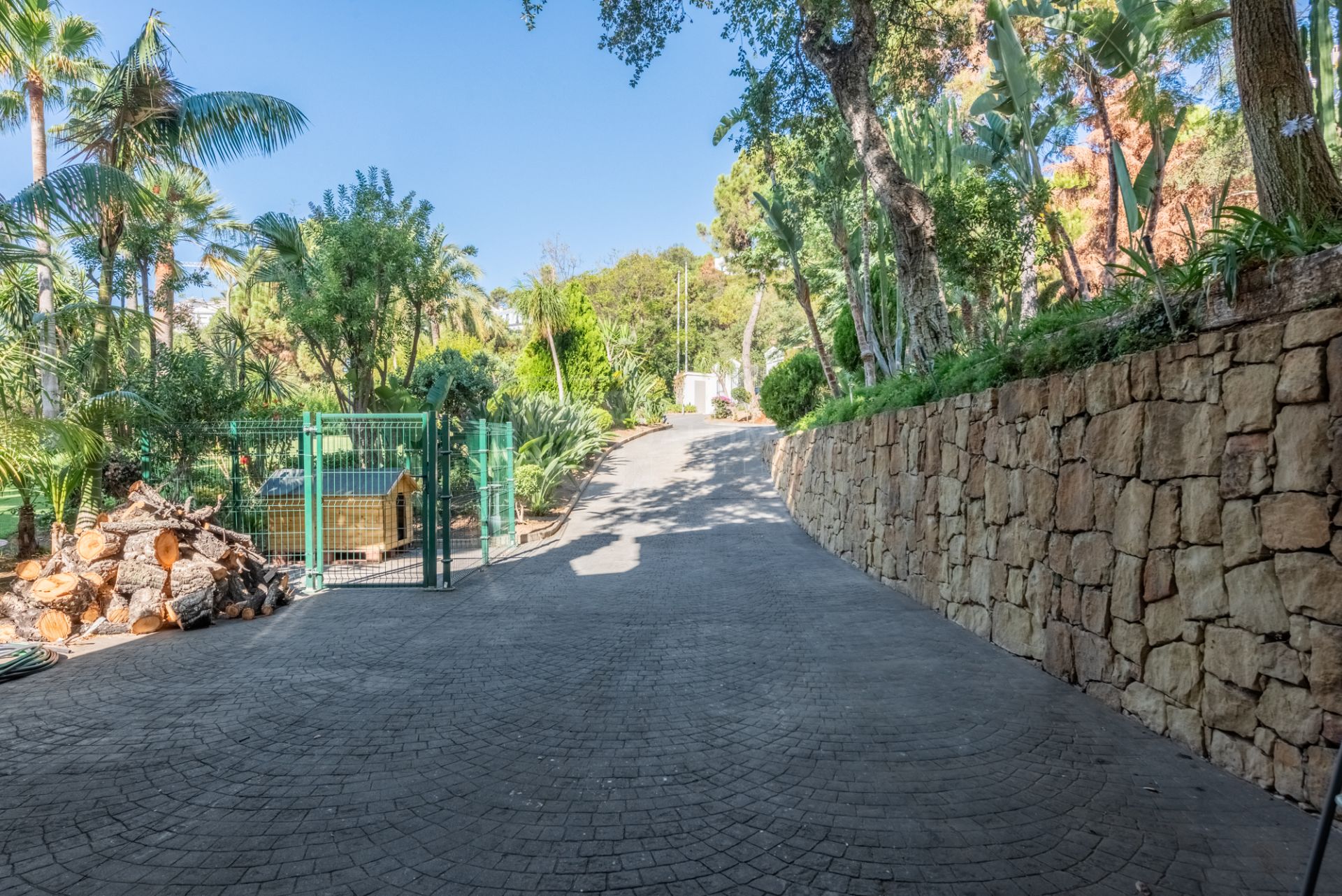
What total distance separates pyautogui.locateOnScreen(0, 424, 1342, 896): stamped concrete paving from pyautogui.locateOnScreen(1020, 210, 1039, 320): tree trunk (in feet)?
24.1

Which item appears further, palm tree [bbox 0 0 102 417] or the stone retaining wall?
palm tree [bbox 0 0 102 417]

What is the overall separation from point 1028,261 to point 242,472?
40.5 ft

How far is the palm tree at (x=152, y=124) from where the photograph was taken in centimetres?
1016

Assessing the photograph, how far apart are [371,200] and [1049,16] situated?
12296 mm

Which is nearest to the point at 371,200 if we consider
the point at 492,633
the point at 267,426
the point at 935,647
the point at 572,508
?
the point at 267,426

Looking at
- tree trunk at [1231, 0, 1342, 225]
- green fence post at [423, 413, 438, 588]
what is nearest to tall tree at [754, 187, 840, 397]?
green fence post at [423, 413, 438, 588]

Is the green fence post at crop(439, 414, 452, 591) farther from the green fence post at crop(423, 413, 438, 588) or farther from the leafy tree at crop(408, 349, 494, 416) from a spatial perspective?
the leafy tree at crop(408, 349, 494, 416)

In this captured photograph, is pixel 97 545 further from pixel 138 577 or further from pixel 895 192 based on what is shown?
pixel 895 192

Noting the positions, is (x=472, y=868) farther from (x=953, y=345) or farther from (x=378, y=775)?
(x=953, y=345)

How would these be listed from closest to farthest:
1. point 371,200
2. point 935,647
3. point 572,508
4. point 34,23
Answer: point 935,647 → point 34,23 → point 371,200 → point 572,508

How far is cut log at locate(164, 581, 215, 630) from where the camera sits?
6730 mm

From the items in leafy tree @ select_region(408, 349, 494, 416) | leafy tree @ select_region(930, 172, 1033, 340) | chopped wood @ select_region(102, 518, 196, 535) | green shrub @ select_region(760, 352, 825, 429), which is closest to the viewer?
chopped wood @ select_region(102, 518, 196, 535)

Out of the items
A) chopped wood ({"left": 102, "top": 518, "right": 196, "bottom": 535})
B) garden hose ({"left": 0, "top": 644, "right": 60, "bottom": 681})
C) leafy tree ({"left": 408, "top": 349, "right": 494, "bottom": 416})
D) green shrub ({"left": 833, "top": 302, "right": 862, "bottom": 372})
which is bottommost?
garden hose ({"left": 0, "top": 644, "right": 60, "bottom": 681})

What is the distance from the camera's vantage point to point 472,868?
8.93 ft
